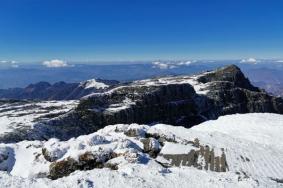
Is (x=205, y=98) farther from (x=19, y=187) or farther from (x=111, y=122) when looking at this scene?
(x=19, y=187)

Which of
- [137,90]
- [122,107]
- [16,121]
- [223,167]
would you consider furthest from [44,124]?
[223,167]

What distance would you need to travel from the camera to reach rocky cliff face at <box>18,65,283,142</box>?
420 ft

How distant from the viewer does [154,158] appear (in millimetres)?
47781

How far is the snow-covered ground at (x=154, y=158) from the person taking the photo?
36.2 metres

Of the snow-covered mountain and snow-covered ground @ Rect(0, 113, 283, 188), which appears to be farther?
the snow-covered mountain

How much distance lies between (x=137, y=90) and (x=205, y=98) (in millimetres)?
37841

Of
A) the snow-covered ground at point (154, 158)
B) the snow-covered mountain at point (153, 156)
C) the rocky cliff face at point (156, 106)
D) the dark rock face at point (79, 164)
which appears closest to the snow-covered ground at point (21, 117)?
the rocky cliff face at point (156, 106)

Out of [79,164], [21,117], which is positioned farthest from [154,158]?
[21,117]

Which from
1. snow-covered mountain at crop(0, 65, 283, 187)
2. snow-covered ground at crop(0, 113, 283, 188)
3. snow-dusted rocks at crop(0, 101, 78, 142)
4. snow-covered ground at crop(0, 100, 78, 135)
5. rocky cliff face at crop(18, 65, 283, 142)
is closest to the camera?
snow-covered ground at crop(0, 113, 283, 188)

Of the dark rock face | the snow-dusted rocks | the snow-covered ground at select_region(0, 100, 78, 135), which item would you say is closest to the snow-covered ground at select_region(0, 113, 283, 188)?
the dark rock face

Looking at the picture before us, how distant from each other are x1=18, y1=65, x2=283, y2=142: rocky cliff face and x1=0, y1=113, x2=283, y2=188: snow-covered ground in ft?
186

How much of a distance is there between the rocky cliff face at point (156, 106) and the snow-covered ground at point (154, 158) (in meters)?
56.8

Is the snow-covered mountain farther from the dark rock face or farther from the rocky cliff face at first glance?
the rocky cliff face

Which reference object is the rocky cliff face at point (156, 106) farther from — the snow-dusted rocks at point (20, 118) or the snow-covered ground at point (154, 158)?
the snow-covered ground at point (154, 158)
